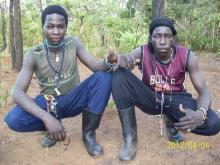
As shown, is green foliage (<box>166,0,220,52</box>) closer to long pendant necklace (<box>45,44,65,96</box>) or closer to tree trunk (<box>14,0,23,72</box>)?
tree trunk (<box>14,0,23,72</box>)

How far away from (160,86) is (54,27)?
1095mm

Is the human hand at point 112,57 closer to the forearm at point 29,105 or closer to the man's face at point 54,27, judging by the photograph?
the man's face at point 54,27

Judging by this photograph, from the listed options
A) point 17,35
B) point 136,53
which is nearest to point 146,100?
point 136,53

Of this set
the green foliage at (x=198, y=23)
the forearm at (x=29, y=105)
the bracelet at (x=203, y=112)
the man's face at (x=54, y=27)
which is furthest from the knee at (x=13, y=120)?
the green foliage at (x=198, y=23)

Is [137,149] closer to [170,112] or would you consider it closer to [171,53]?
[170,112]

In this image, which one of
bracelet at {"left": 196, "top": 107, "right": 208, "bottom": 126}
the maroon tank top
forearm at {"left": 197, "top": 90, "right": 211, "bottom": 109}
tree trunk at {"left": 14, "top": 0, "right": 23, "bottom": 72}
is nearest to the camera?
bracelet at {"left": 196, "top": 107, "right": 208, "bottom": 126}

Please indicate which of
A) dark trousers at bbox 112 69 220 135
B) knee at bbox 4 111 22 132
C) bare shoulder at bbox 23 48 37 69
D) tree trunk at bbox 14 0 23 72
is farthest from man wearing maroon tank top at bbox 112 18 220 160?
tree trunk at bbox 14 0 23 72

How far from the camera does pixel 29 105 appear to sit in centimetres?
320

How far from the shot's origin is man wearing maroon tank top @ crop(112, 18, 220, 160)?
322 centimetres

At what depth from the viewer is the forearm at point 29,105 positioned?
3162 mm

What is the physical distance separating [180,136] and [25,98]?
1533 mm

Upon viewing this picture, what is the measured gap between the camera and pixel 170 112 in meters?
→ 3.38

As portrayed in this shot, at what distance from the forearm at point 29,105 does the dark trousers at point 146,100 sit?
0.63 m

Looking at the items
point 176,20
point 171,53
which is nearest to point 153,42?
point 171,53
